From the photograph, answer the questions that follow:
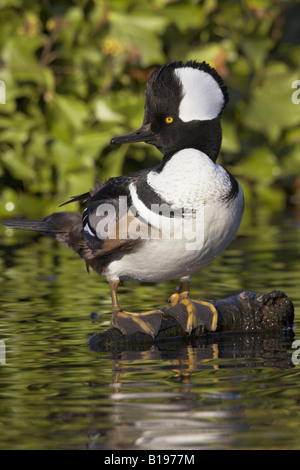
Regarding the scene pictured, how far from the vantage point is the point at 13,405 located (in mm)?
3656

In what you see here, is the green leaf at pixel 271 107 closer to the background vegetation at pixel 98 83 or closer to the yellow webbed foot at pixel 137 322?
the background vegetation at pixel 98 83

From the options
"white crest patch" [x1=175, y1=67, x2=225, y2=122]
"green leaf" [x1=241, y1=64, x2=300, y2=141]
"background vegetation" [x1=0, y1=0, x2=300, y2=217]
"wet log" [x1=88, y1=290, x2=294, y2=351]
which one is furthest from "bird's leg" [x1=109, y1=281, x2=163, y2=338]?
"green leaf" [x1=241, y1=64, x2=300, y2=141]

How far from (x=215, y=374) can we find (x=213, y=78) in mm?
1565

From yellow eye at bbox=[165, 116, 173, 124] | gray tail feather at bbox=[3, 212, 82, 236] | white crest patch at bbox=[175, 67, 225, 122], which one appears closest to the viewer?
white crest patch at bbox=[175, 67, 225, 122]

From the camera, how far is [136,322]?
15.5 ft

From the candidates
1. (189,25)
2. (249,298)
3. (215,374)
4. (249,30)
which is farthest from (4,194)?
(215,374)

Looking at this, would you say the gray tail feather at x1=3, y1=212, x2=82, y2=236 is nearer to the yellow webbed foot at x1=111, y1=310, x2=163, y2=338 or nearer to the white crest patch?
the yellow webbed foot at x1=111, y1=310, x2=163, y2=338

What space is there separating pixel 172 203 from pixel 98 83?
7.01 m

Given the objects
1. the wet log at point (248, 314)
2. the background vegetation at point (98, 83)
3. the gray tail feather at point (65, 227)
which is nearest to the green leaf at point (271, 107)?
the background vegetation at point (98, 83)

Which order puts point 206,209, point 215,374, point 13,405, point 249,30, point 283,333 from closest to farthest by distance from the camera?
point 13,405 < point 215,374 < point 206,209 < point 283,333 < point 249,30

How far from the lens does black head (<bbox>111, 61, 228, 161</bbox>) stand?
4.69 meters

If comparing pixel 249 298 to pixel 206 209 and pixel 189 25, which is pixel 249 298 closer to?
pixel 206 209

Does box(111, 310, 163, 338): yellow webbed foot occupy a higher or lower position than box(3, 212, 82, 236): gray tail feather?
lower

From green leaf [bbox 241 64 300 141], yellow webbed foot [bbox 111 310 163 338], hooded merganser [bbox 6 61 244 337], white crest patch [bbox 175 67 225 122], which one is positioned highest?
green leaf [bbox 241 64 300 141]
